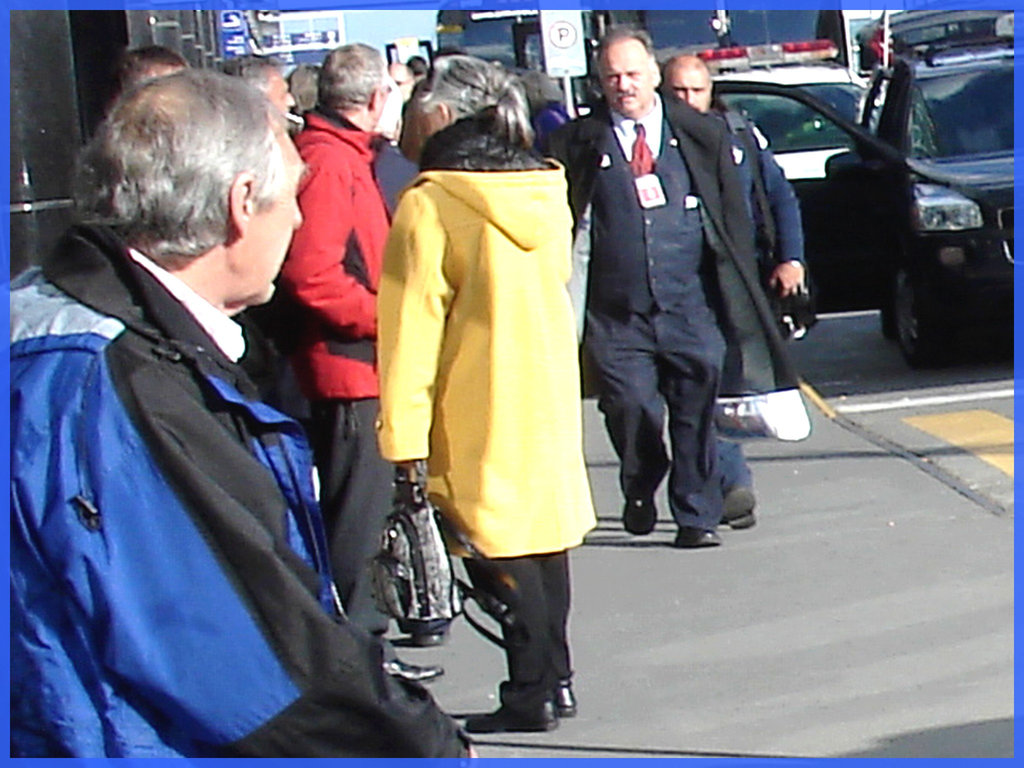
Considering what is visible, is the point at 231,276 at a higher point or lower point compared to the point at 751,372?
higher

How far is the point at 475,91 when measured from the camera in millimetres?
5230

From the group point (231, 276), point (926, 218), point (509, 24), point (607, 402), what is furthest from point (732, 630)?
point (509, 24)

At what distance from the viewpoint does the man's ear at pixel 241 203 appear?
239cm

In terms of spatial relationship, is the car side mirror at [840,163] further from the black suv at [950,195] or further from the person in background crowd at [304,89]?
the person in background crowd at [304,89]

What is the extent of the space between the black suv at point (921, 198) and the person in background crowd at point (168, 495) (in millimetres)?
8940

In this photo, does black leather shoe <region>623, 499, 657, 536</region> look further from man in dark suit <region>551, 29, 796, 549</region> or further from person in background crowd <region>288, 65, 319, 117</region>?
person in background crowd <region>288, 65, 319, 117</region>

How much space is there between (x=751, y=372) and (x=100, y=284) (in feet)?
16.2

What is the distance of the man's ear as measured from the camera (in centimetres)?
239

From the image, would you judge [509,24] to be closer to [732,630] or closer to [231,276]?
[732,630]

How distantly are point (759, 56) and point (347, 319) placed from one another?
13.7 m

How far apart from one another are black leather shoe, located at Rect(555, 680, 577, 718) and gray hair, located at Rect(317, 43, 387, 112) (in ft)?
5.51

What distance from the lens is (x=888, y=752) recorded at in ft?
16.4

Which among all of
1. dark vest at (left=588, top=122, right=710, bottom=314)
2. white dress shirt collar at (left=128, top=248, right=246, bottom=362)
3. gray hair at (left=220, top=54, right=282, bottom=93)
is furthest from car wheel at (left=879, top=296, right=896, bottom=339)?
white dress shirt collar at (left=128, top=248, right=246, bottom=362)

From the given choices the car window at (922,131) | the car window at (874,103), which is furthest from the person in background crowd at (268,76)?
the car window at (874,103)
